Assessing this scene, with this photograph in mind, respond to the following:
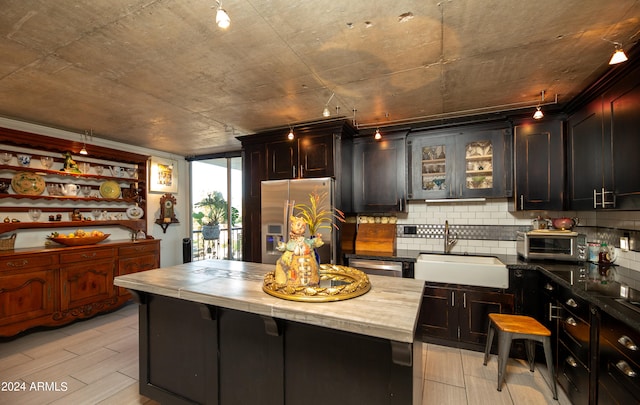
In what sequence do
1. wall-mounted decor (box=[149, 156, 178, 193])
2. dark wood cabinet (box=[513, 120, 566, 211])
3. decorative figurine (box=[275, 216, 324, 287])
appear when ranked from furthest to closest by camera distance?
wall-mounted decor (box=[149, 156, 178, 193]) → dark wood cabinet (box=[513, 120, 566, 211]) → decorative figurine (box=[275, 216, 324, 287])

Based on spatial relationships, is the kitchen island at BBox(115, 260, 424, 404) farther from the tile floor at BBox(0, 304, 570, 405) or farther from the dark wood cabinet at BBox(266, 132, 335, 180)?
the dark wood cabinet at BBox(266, 132, 335, 180)

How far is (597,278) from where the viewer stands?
2.03 metres

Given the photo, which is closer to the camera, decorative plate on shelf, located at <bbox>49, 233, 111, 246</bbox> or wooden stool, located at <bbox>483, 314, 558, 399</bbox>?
wooden stool, located at <bbox>483, 314, 558, 399</bbox>

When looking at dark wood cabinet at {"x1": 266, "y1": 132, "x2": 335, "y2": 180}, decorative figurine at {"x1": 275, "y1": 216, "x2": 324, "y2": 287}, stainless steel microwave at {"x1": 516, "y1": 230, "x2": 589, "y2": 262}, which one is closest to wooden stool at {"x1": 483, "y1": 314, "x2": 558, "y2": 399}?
stainless steel microwave at {"x1": 516, "y1": 230, "x2": 589, "y2": 262}

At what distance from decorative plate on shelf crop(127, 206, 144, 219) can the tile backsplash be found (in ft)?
13.6

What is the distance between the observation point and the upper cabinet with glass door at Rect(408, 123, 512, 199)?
3.01 m

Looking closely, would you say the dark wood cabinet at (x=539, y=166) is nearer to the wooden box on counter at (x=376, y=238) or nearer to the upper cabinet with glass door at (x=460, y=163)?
the upper cabinet with glass door at (x=460, y=163)

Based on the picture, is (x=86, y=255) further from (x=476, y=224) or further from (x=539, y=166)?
(x=539, y=166)

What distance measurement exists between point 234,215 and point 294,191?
244 cm

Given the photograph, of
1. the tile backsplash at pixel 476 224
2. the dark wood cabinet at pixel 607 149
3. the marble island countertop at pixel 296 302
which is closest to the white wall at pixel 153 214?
the marble island countertop at pixel 296 302

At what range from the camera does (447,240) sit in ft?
11.0

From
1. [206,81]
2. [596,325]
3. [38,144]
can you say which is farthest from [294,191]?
[38,144]

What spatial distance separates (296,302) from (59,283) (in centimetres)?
350

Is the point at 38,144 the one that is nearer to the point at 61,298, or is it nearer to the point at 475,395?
the point at 61,298
